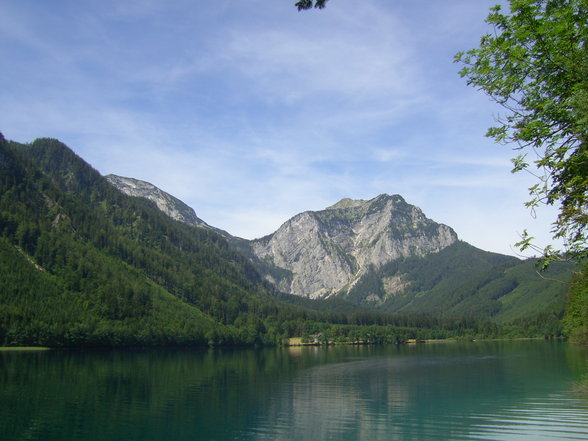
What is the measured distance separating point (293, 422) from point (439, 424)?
48.6 feet

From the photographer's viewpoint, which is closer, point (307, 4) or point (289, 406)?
point (307, 4)

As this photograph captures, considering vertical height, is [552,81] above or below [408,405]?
above

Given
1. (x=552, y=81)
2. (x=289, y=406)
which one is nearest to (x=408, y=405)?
(x=289, y=406)

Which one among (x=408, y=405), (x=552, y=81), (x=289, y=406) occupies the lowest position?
(x=289, y=406)

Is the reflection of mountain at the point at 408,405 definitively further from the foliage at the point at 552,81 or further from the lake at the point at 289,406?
the foliage at the point at 552,81

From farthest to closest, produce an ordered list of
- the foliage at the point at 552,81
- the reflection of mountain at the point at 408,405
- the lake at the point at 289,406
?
the reflection of mountain at the point at 408,405
the lake at the point at 289,406
the foliage at the point at 552,81

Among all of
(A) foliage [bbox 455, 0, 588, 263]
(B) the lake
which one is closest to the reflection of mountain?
(B) the lake

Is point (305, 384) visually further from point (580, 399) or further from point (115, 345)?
point (115, 345)

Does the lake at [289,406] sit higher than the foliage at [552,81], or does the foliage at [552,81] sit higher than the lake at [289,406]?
the foliage at [552,81]

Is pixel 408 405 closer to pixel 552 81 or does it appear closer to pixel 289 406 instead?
pixel 289 406

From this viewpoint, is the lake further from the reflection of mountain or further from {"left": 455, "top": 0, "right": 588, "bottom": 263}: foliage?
{"left": 455, "top": 0, "right": 588, "bottom": 263}: foliage

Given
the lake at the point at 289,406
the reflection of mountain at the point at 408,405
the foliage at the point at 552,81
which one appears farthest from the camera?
the reflection of mountain at the point at 408,405

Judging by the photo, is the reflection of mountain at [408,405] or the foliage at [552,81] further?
the reflection of mountain at [408,405]

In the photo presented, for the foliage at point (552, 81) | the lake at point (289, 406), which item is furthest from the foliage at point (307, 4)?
the lake at point (289, 406)
